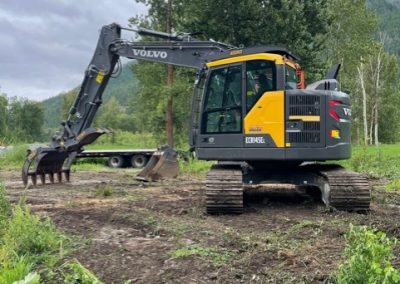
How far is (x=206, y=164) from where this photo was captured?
18.9 metres

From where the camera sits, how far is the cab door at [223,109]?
28.9 feet

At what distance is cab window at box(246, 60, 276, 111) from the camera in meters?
8.65

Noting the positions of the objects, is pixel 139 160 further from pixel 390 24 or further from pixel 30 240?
pixel 390 24

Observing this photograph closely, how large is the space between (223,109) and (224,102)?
12 cm

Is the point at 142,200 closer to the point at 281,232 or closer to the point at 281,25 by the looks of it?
the point at 281,232

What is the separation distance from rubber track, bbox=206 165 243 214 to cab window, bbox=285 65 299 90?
1777 millimetres

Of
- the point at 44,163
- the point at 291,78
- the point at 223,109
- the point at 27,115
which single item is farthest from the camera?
the point at 27,115

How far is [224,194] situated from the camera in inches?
320

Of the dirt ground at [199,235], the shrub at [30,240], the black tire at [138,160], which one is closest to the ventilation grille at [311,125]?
the dirt ground at [199,235]

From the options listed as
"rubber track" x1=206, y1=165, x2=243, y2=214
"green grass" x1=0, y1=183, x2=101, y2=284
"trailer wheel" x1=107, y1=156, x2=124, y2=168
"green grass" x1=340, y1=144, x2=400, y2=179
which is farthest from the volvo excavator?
"trailer wheel" x1=107, y1=156, x2=124, y2=168

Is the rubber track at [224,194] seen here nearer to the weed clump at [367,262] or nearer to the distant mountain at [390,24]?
the weed clump at [367,262]

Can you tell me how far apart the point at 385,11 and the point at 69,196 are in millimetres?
132875

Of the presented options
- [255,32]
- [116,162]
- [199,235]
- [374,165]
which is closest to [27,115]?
[116,162]

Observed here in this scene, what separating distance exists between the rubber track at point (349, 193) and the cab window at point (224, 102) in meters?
1.73
